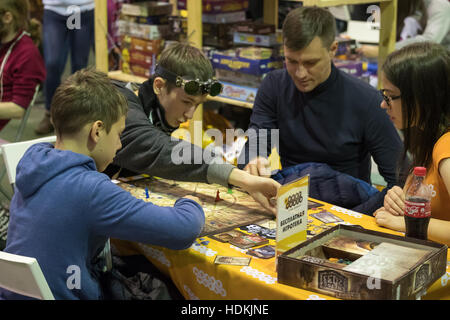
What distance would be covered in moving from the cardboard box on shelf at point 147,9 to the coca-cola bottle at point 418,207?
10.1 feet

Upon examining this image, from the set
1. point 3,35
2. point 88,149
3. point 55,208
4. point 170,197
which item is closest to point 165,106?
point 170,197

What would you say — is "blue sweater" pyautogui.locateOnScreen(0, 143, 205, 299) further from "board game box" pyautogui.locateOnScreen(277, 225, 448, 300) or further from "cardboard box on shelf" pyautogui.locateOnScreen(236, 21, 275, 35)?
"cardboard box on shelf" pyautogui.locateOnScreen(236, 21, 275, 35)

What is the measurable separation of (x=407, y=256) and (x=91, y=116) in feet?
3.21

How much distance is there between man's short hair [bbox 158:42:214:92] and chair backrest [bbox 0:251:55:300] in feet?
3.54

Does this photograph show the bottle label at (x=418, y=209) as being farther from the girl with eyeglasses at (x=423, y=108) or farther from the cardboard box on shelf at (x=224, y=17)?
the cardboard box on shelf at (x=224, y=17)

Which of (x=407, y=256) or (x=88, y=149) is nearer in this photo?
(x=407, y=256)

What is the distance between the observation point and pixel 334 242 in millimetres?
1863

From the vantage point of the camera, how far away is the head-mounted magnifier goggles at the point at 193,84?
244cm

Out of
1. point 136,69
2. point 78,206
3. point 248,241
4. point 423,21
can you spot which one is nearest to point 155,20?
point 136,69

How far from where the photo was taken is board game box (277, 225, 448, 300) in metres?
1.53

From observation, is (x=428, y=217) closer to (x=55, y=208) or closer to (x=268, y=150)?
(x=55, y=208)

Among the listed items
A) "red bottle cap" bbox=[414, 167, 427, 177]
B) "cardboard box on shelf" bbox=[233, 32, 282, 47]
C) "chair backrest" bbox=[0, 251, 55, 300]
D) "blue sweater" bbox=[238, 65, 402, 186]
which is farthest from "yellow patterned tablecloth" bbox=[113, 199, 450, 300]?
"cardboard box on shelf" bbox=[233, 32, 282, 47]

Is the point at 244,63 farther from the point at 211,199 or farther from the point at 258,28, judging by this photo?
the point at 211,199

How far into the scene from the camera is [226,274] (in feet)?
5.96
